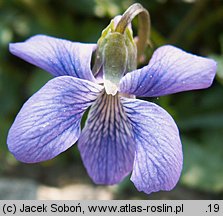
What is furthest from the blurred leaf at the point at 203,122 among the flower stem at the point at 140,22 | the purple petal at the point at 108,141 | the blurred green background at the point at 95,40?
the purple petal at the point at 108,141

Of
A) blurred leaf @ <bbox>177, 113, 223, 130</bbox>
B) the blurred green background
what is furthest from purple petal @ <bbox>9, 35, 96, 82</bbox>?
blurred leaf @ <bbox>177, 113, 223, 130</bbox>

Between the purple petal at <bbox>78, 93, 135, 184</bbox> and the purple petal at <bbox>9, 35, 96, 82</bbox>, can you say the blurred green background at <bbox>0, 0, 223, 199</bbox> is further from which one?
the purple petal at <bbox>9, 35, 96, 82</bbox>

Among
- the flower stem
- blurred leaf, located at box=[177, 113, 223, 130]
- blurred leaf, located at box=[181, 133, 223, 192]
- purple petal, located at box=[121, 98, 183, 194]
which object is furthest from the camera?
blurred leaf, located at box=[177, 113, 223, 130]

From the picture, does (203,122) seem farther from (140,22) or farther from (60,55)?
(60,55)

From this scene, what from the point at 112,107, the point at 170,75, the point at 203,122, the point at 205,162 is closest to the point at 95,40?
the point at 203,122

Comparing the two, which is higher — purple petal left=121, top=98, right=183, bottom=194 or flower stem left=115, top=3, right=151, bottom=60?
flower stem left=115, top=3, right=151, bottom=60

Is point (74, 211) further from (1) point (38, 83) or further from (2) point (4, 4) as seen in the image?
(2) point (4, 4)

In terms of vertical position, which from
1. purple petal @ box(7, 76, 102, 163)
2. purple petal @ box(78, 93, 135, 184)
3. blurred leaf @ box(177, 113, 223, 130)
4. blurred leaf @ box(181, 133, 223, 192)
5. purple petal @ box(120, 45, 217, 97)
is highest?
purple petal @ box(120, 45, 217, 97)
